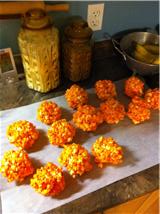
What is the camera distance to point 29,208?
60 centimetres

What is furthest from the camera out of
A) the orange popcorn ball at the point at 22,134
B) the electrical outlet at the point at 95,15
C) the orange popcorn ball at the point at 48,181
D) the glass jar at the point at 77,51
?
the electrical outlet at the point at 95,15

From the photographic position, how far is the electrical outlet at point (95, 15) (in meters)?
0.91

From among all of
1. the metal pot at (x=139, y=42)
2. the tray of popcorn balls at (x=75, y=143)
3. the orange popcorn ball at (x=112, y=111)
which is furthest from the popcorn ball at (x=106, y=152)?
the metal pot at (x=139, y=42)

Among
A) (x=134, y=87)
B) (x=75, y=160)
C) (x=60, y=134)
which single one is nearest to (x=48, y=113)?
(x=60, y=134)

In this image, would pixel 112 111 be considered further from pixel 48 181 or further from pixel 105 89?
pixel 48 181

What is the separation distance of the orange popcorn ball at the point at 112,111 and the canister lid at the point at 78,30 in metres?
0.23

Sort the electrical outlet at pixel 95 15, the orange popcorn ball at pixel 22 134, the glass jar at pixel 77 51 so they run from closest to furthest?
the orange popcorn ball at pixel 22 134, the glass jar at pixel 77 51, the electrical outlet at pixel 95 15

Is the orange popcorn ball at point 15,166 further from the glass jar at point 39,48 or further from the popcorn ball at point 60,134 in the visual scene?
the glass jar at point 39,48

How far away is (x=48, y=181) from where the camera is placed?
0.61 meters

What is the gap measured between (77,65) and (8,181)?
45 cm

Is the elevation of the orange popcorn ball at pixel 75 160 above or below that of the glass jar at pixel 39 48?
below

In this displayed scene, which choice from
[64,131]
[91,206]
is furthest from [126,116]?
[91,206]

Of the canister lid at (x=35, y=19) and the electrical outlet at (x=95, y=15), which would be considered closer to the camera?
the canister lid at (x=35, y=19)

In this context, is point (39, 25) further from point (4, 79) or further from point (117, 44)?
point (117, 44)
